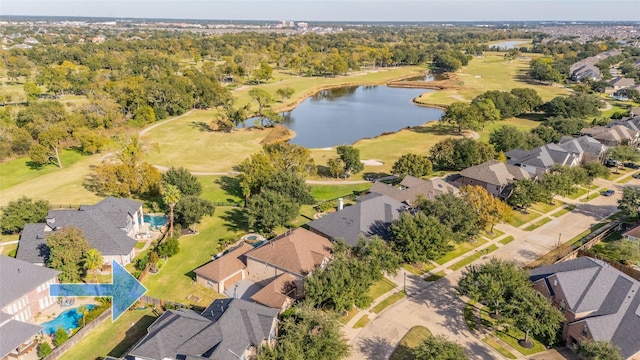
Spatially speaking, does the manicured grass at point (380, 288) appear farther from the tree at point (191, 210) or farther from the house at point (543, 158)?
the house at point (543, 158)

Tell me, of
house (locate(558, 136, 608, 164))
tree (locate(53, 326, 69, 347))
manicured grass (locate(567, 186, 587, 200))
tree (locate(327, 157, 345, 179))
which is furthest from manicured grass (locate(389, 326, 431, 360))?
house (locate(558, 136, 608, 164))

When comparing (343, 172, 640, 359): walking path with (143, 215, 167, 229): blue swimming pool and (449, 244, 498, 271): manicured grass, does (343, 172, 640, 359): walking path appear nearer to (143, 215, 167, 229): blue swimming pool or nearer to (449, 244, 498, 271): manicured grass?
(449, 244, 498, 271): manicured grass

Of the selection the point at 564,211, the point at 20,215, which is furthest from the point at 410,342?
the point at 20,215

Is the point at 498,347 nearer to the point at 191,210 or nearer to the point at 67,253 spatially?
the point at 191,210

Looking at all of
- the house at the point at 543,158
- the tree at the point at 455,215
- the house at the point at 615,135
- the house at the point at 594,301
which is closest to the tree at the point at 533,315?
the house at the point at 594,301

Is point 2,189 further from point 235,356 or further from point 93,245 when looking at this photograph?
point 235,356
